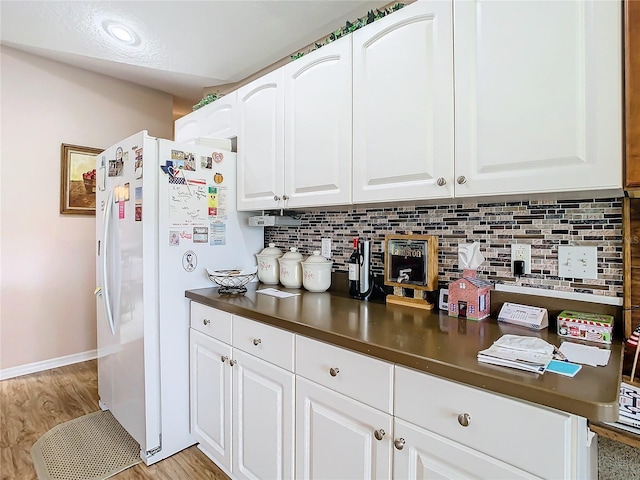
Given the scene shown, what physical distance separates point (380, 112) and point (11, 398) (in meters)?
3.11

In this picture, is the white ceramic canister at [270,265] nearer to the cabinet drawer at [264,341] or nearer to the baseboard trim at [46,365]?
the cabinet drawer at [264,341]

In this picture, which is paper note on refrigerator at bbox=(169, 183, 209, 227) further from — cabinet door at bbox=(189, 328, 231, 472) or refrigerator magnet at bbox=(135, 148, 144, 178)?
cabinet door at bbox=(189, 328, 231, 472)

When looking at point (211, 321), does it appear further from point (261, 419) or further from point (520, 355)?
point (520, 355)

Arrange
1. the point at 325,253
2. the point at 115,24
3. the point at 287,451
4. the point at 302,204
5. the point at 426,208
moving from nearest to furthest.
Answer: the point at 287,451 < the point at 426,208 < the point at 302,204 < the point at 325,253 < the point at 115,24

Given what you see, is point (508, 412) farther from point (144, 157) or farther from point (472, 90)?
point (144, 157)

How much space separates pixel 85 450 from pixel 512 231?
241 cm

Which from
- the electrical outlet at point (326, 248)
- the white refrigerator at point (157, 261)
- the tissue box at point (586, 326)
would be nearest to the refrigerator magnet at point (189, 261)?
the white refrigerator at point (157, 261)

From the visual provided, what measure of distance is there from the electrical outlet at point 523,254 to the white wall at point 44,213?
3.40 metres

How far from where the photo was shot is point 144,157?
1.73 m

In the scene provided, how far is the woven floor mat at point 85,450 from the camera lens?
5.76 feet

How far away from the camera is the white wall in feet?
9.20

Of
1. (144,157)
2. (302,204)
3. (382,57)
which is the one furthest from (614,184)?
(144,157)

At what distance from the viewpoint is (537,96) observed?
3.43ft

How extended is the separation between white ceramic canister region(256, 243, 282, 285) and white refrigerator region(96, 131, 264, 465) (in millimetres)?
167
